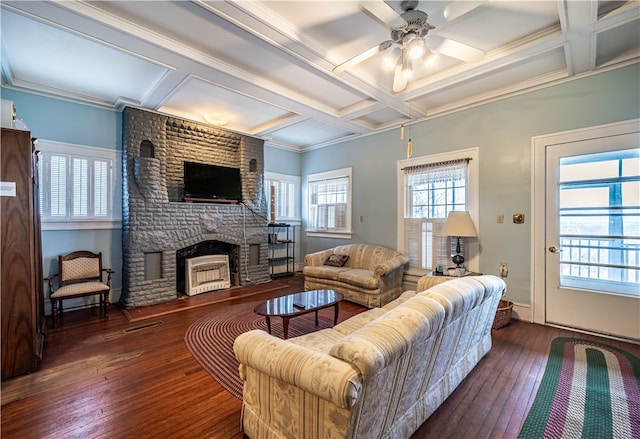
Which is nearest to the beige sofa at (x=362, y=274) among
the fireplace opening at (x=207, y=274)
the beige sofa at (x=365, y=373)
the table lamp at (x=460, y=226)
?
the table lamp at (x=460, y=226)

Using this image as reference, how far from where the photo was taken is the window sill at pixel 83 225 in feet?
11.9

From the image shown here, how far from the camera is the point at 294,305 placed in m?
2.87

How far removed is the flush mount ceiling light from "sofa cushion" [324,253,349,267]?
9.54 feet

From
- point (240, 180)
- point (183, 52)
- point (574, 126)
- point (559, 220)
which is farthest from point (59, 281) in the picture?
point (574, 126)

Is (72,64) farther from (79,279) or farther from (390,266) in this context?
(390,266)

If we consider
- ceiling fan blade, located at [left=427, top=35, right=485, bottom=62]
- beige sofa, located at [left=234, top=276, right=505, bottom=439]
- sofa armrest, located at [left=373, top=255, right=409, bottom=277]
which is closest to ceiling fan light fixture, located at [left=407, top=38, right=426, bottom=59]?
ceiling fan blade, located at [left=427, top=35, right=485, bottom=62]

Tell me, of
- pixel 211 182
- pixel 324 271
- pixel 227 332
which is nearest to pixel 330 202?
pixel 324 271

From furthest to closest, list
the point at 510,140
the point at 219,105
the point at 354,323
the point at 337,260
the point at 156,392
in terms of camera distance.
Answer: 1. the point at 337,260
2. the point at 219,105
3. the point at 510,140
4. the point at 354,323
5. the point at 156,392

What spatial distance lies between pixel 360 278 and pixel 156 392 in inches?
104

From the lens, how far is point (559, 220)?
127 inches

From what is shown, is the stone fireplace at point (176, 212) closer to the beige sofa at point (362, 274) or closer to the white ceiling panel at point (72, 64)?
the white ceiling panel at point (72, 64)

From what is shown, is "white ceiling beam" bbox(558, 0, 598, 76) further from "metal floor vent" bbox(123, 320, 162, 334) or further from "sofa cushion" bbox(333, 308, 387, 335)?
"metal floor vent" bbox(123, 320, 162, 334)

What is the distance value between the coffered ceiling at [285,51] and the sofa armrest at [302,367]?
2.16 meters

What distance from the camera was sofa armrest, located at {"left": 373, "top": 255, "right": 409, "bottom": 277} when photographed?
3853 millimetres
